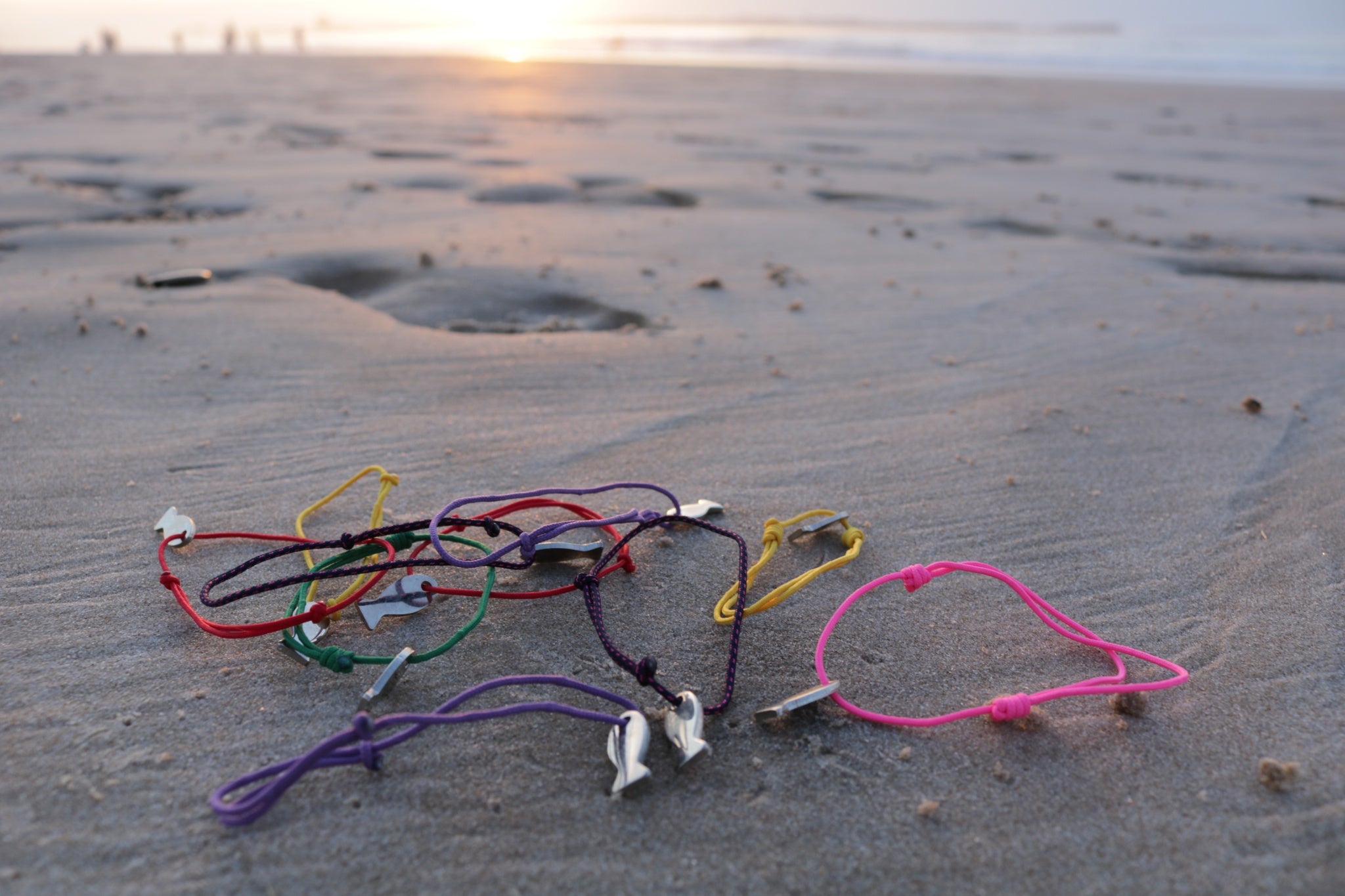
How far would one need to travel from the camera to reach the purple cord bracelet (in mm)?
1504

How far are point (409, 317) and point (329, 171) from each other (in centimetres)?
272

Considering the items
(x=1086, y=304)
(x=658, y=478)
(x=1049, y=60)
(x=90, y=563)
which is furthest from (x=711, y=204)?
(x=1049, y=60)

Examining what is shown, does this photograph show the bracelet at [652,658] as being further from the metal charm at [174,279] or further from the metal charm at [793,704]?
the metal charm at [174,279]

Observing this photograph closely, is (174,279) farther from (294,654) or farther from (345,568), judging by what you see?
(294,654)

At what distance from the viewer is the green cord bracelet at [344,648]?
1.31 meters

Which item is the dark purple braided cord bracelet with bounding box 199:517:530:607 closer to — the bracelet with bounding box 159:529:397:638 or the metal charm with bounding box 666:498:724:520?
the bracelet with bounding box 159:529:397:638

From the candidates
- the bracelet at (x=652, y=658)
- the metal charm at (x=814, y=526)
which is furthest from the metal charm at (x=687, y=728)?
the metal charm at (x=814, y=526)

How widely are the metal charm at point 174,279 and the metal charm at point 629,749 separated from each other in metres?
2.58

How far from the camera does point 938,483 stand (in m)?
1.99

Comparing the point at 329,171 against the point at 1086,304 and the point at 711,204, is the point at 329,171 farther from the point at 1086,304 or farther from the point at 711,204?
the point at 1086,304

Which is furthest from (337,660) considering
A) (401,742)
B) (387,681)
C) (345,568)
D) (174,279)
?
(174,279)

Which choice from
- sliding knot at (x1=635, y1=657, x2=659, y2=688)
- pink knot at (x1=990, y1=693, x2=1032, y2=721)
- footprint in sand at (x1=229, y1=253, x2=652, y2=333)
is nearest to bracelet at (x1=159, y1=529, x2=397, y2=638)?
sliding knot at (x1=635, y1=657, x2=659, y2=688)

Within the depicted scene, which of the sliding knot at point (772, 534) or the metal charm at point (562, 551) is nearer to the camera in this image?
the metal charm at point (562, 551)

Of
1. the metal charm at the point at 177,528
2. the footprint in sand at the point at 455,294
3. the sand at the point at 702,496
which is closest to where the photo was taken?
the sand at the point at 702,496
